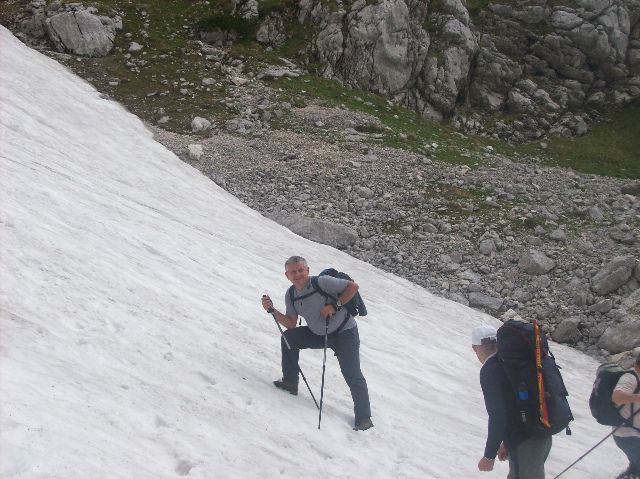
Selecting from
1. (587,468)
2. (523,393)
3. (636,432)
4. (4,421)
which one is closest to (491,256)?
(587,468)

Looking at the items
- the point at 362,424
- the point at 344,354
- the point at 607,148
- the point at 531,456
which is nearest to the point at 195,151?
the point at 344,354

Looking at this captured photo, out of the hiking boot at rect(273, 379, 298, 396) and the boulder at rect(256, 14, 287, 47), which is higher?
the boulder at rect(256, 14, 287, 47)

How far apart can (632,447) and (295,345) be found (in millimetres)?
4306

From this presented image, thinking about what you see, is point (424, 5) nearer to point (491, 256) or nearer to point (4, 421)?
point (491, 256)

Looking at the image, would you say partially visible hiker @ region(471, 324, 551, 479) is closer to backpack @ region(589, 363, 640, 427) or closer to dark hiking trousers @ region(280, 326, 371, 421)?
backpack @ region(589, 363, 640, 427)

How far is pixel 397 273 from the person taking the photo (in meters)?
18.3

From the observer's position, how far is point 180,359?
758 centimetres

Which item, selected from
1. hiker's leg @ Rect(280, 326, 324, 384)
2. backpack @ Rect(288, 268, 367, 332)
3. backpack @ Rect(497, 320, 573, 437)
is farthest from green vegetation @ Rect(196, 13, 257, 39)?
backpack @ Rect(497, 320, 573, 437)

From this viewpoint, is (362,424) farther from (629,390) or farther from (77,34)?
(77,34)

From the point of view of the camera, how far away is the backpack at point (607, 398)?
6.41 m

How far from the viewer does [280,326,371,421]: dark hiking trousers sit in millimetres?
7551

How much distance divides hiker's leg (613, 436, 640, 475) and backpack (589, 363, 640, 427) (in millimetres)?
274

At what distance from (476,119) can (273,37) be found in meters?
15.0

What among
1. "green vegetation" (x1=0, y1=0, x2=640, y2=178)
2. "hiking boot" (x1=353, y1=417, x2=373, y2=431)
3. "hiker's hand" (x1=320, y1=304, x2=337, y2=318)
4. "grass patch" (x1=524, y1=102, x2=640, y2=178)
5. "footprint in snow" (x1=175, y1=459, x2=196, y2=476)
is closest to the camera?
"footprint in snow" (x1=175, y1=459, x2=196, y2=476)
